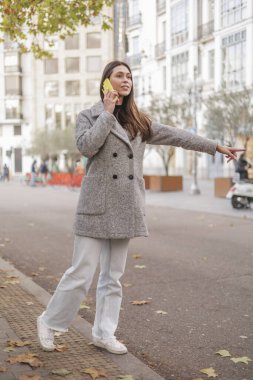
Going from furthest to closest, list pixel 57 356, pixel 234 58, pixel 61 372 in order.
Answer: pixel 234 58 → pixel 57 356 → pixel 61 372

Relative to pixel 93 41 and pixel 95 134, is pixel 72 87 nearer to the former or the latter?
pixel 93 41

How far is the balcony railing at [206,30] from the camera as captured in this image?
3384 cm

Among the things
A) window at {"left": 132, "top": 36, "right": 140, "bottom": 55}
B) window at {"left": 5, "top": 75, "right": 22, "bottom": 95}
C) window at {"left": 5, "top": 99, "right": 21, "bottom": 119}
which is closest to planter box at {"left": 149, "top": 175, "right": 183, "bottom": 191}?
window at {"left": 132, "top": 36, "right": 140, "bottom": 55}

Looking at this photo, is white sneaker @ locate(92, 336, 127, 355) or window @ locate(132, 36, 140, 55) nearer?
white sneaker @ locate(92, 336, 127, 355)

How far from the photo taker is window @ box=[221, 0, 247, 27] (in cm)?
2766

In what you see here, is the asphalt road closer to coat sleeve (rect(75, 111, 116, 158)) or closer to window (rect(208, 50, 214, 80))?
coat sleeve (rect(75, 111, 116, 158))

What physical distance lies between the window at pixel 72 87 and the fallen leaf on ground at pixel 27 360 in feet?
213

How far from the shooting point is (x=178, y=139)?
3898 millimetres

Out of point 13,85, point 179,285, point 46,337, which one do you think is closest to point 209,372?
point 46,337

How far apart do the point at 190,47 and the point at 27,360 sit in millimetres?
33671

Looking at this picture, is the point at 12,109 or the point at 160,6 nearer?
the point at 160,6

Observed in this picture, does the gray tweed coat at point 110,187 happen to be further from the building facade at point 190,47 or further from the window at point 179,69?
the window at point 179,69

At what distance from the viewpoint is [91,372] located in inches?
139

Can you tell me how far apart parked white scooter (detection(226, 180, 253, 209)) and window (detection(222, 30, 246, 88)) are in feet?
47.5
